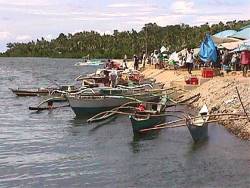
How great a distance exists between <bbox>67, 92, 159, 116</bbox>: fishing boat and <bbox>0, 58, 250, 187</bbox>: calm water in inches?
59.9

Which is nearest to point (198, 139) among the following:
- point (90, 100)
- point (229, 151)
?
point (229, 151)

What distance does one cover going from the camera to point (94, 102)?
29375 millimetres

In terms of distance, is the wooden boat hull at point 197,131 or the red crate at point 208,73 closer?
the wooden boat hull at point 197,131

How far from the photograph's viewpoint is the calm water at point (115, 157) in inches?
677

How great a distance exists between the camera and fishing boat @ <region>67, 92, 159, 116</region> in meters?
29.2

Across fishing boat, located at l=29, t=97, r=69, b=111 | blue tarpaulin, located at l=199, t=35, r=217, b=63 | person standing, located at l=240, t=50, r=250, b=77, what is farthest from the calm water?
blue tarpaulin, located at l=199, t=35, r=217, b=63

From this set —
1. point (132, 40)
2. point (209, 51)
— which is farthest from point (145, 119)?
point (132, 40)

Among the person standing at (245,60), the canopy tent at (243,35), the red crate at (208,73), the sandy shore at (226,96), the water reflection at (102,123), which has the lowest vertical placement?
the water reflection at (102,123)

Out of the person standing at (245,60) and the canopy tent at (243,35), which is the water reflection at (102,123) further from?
the canopy tent at (243,35)

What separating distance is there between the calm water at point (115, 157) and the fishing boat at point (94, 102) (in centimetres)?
152

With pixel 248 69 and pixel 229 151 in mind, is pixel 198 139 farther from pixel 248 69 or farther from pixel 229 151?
pixel 248 69

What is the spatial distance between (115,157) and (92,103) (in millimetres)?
9368

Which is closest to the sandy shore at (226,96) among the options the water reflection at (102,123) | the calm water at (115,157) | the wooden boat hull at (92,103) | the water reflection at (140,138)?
the calm water at (115,157)

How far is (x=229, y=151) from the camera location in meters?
20.3
